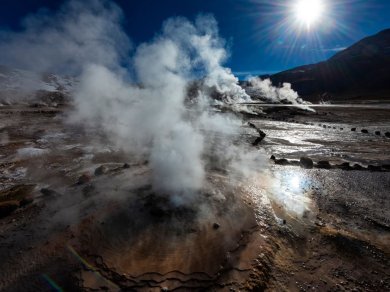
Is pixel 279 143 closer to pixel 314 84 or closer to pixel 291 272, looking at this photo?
pixel 291 272

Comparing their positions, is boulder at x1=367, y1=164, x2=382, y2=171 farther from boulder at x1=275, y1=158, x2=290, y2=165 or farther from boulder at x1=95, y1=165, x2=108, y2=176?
boulder at x1=95, y1=165, x2=108, y2=176

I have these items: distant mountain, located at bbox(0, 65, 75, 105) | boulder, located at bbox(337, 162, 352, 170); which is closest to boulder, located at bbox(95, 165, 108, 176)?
boulder, located at bbox(337, 162, 352, 170)

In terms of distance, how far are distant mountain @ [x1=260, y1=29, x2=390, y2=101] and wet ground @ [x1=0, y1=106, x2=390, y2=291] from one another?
84959mm

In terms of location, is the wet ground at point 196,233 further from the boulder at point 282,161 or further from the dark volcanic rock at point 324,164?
the boulder at point 282,161

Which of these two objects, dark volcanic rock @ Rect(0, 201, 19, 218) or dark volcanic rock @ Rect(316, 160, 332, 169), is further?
dark volcanic rock @ Rect(316, 160, 332, 169)

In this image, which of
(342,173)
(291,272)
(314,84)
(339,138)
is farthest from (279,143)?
(314,84)

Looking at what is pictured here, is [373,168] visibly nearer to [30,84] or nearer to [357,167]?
[357,167]

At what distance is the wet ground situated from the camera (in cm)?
425

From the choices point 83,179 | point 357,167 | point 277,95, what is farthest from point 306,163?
point 277,95

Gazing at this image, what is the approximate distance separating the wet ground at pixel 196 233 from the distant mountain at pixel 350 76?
8496 centimetres

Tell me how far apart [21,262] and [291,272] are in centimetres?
502

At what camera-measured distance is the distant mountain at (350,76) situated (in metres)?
84.1

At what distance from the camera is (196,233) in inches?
208

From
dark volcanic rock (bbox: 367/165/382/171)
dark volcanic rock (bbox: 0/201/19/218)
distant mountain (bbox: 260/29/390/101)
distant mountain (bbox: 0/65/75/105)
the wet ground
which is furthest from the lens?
distant mountain (bbox: 260/29/390/101)
